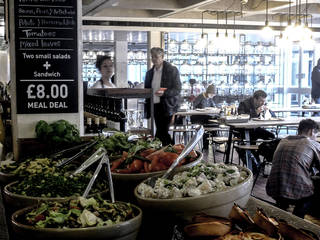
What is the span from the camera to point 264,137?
893cm

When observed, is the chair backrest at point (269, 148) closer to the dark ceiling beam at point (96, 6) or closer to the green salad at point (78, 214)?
the dark ceiling beam at point (96, 6)

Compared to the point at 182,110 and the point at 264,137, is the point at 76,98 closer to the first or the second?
the point at 264,137

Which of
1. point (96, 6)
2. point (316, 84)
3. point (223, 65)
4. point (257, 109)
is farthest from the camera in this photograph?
point (223, 65)

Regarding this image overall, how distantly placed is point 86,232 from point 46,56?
8.79 feet

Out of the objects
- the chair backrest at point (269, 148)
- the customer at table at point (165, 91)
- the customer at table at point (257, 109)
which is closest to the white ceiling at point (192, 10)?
the customer at table at point (257, 109)

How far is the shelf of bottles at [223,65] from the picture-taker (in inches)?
592

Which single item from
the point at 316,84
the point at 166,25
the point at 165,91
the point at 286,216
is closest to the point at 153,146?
the point at 286,216

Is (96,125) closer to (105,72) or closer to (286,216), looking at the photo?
(105,72)

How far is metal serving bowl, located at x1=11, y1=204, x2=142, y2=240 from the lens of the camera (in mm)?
1481

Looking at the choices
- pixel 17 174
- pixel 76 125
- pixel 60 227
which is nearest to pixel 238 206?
pixel 60 227

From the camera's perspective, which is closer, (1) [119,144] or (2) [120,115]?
(1) [119,144]

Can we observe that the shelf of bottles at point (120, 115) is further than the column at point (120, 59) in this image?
No

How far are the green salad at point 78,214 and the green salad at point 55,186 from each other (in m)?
0.24

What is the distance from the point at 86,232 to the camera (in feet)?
4.87
